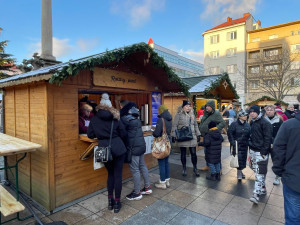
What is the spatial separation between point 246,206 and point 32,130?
410 cm

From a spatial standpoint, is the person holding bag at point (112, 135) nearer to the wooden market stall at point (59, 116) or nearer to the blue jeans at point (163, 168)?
the wooden market stall at point (59, 116)

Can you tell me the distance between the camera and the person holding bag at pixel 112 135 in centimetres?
311

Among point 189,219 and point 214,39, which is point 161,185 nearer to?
point 189,219

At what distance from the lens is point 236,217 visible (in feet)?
10.1

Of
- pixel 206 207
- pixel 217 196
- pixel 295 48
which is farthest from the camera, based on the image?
pixel 295 48

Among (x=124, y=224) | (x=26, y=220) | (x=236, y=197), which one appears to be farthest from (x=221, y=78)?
(x=26, y=220)

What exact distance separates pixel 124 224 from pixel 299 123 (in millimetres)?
2652

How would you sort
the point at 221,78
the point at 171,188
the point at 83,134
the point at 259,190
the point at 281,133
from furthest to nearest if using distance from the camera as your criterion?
the point at 221,78 → the point at 171,188 → the point at 83,134 → the point at 259,190 → the point at 281,133

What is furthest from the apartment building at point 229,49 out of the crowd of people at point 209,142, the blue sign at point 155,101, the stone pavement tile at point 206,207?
the stone pavement tile at point 206,207

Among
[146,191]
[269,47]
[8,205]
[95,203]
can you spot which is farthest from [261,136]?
[269,47]

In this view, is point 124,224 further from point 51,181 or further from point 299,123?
point 299,123

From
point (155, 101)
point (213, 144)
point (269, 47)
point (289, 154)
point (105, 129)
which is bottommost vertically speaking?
point (213, 144)

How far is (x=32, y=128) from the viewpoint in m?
3.54

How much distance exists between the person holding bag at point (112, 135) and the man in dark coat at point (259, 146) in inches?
93.9
